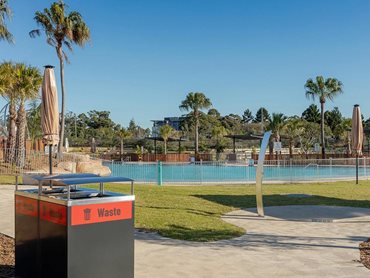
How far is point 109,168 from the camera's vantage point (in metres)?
24.6

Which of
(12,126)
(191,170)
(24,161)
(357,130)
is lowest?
(191,170)

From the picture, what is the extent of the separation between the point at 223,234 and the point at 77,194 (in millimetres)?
4318

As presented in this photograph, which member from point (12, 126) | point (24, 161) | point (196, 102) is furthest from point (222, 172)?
point (196, 102)

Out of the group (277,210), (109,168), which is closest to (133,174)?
(109,168)

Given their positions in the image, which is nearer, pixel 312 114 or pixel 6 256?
pixel 6 256

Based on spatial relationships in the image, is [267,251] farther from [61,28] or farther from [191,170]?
[61,28]

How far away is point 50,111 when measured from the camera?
35.7 feet

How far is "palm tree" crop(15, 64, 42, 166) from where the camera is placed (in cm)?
2427

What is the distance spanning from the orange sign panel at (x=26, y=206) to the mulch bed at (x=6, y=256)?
1.01 meters

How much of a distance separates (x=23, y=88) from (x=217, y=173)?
1234cm

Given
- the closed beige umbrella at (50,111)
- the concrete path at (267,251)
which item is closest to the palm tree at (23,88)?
the closed beige umbrella at (50,111)

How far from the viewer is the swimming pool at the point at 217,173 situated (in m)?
22.2

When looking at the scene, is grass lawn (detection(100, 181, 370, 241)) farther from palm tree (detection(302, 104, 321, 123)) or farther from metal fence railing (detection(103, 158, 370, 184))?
palm tree (detection(302, 104, 321, 123))

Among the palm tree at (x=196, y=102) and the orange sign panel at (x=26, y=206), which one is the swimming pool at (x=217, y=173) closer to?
the orange sign panel at (x=26, y=206)
